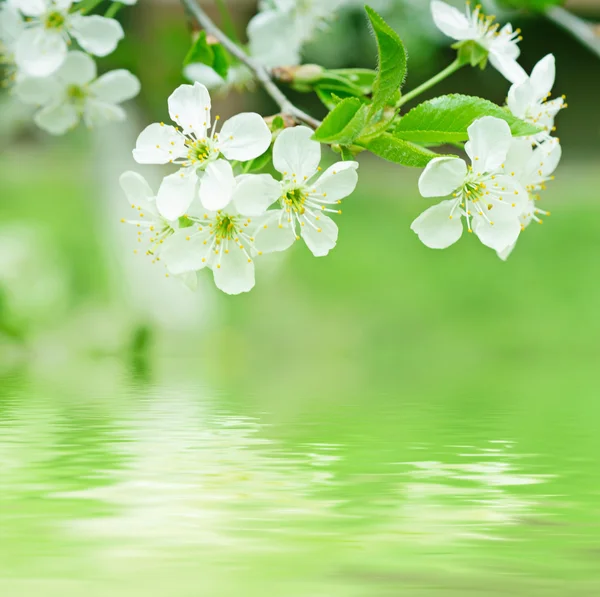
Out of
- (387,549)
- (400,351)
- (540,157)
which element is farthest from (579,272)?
(387,549)

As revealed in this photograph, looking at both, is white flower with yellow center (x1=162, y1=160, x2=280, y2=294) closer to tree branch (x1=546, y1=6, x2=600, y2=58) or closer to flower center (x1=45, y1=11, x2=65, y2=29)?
flower center (x1=45, y1=11, x2=65, y2=29)

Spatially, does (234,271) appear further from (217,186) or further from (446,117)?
(446,117)

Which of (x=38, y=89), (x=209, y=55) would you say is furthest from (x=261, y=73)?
(x=38, y=89)

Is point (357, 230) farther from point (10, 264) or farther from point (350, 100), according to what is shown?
point (350, 100)

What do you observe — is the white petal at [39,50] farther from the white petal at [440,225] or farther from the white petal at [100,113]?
the white petal at [440,225]

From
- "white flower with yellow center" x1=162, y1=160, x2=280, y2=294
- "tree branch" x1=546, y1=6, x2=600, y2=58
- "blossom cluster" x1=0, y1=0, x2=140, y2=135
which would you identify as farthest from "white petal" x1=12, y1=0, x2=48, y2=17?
"tree branch" x1=546, y1=6, x2=600, y2=58

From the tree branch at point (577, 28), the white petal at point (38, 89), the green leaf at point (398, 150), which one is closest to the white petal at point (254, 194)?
the green leaf at point (398, 150)
